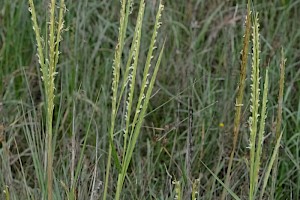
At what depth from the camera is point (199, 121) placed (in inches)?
104

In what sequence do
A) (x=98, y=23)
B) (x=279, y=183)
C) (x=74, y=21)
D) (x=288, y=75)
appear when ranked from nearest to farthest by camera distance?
(x=279, y=183) < (x=74, y=21) < (x=288, y=75) < (x=98, y=23)

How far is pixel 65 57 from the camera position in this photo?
2.96m

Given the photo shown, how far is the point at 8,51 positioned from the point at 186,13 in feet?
2.92

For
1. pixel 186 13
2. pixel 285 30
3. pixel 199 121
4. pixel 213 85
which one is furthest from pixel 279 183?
pixel 186 13

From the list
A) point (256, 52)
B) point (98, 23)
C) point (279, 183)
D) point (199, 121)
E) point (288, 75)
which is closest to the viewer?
point (256, 52)

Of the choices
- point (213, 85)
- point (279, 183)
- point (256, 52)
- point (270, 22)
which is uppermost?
point (256, 52)

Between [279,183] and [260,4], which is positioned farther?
[260,4]

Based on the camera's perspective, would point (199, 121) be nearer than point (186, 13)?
Yes

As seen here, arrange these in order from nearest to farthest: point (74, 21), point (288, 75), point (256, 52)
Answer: point (256, 52) < point (74, 21) < point (288, 75)

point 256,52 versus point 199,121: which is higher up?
point 256,52

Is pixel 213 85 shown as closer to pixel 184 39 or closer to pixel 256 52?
pixel 184 39

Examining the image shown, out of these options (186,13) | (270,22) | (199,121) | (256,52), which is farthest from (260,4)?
(256,52)

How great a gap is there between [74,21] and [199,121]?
701 mm

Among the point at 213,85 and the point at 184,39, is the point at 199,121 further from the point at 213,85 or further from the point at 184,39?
the point at 184,39
